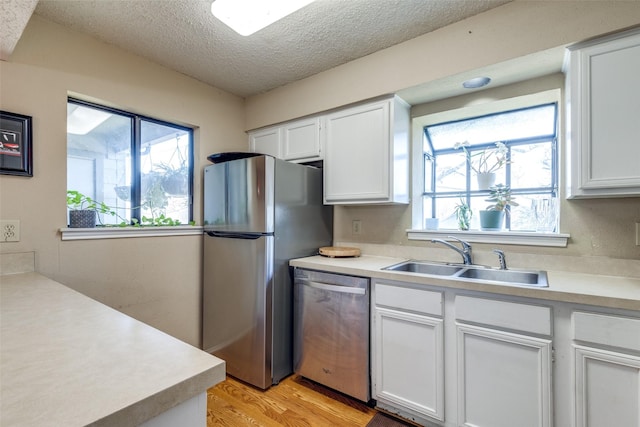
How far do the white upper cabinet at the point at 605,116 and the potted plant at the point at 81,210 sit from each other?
2899mm

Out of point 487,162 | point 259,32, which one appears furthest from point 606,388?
point 259,32

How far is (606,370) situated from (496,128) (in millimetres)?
1625

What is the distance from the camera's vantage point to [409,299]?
1.70 meters

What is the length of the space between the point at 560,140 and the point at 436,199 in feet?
2.86

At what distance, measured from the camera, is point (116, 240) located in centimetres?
207

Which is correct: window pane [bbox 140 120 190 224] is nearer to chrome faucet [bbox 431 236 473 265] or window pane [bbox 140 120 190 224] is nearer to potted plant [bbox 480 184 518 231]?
chrome faucet [bbox 431 236 473 265]

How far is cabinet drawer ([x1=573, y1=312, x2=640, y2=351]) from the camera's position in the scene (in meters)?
1.19

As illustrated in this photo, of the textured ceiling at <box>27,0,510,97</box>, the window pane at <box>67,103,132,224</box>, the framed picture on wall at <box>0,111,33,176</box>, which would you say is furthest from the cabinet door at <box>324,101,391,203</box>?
the framed picture on wall at <box>0,111,33,176</box>

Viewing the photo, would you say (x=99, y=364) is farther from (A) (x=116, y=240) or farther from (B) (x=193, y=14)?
(B) (x=193, y=14)

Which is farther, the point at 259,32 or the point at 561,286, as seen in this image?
the point at 259,32

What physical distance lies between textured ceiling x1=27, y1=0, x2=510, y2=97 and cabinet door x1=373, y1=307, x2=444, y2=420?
5.88ft

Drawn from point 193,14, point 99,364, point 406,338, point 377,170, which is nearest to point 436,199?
point 377,170

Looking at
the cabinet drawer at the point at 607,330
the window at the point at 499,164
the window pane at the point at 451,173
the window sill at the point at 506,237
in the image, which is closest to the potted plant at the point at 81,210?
the window sill at the point at 506,237

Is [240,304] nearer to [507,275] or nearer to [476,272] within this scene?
[476,272]
